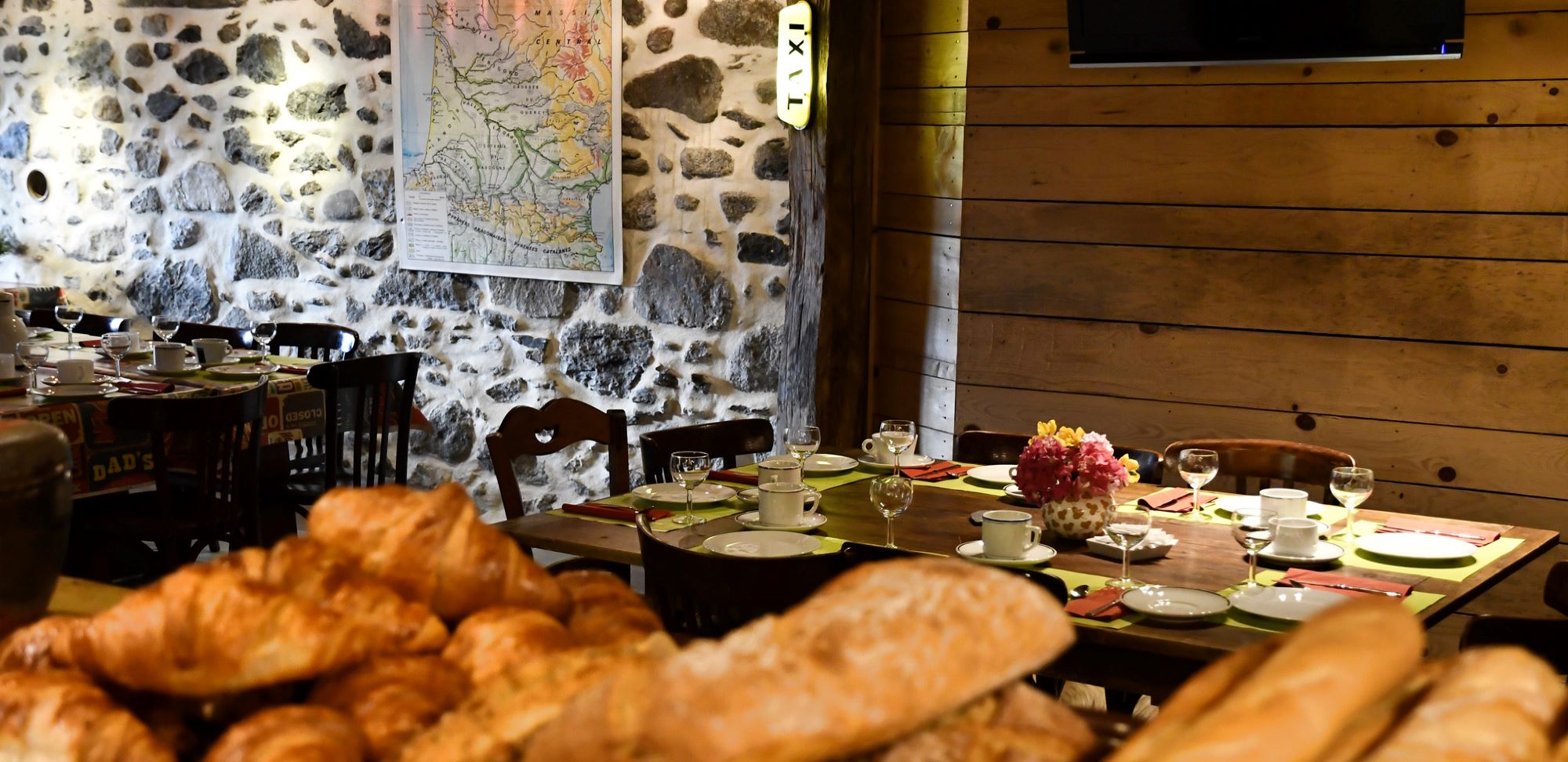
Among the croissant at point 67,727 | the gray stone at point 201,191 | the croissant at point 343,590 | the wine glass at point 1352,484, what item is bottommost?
the wine glass at point 1352,484

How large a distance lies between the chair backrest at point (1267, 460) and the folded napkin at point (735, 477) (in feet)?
3.38

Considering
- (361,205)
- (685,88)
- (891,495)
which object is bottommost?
(891,495)

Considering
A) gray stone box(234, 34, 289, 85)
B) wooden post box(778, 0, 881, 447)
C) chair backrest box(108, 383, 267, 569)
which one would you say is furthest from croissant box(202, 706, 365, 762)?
gray stone box(234, 34, 289, 85)

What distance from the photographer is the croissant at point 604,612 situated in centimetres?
100

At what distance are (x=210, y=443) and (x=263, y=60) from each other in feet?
8.75

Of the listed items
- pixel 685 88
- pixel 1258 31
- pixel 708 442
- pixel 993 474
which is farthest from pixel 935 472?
pixel 685 88

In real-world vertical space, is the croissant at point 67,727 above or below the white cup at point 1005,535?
above

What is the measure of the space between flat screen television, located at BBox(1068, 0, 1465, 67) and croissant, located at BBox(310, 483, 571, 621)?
305cm

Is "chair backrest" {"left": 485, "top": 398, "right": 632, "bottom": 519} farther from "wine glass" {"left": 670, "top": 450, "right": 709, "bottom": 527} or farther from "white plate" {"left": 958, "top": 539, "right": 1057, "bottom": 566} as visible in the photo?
"white plate" {"left": 958, "top": 539, "right": 1057, "bottom": 566}

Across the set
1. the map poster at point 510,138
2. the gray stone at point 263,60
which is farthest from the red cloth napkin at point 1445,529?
the gray stone at point 263,60

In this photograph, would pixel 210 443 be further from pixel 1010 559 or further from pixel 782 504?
pixel 1010 559

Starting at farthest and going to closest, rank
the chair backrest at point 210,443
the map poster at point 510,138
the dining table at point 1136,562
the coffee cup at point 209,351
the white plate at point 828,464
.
A: 1. the map poster at point 510,138
2. the coffee cup at point 209,351
3. the chair backrest at point 210,443
4. the white plate at point 828,464
5. the dining table at point 1136,562

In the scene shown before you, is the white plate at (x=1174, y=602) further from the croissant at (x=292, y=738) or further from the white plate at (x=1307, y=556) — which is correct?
the croissant at (x=292, y=738)

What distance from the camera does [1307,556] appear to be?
233 cm
